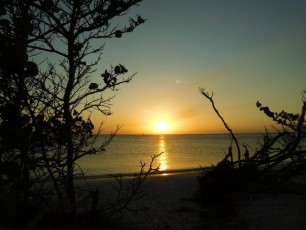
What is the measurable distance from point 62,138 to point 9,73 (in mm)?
1641

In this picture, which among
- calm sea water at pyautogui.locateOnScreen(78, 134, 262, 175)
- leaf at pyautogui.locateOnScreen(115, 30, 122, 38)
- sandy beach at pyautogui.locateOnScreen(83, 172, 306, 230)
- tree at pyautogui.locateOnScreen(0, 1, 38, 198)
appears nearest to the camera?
tree at pyautogui.locateOnScreen(0, 1, 38, 198)

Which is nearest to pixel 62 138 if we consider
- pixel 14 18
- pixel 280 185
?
pixel 14 18

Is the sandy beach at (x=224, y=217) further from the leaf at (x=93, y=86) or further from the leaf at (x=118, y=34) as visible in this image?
the leaf at (x=118, y=34)

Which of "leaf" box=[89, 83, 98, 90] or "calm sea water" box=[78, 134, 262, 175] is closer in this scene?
"leaf" box=[89, 83, 98, 90]

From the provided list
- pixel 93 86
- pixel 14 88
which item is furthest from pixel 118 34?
pixel 14 88

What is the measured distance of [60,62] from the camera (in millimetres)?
7434

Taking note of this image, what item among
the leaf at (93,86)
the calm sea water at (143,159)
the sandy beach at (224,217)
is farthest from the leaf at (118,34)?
the sandy beach at (224,217)

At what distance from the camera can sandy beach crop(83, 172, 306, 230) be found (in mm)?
8173

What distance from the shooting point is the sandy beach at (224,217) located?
8173mm

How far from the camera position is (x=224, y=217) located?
28.8 ft

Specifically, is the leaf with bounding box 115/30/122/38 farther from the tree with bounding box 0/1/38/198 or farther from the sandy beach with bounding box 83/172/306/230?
the sandy beach with bounding box 83/172/306/230

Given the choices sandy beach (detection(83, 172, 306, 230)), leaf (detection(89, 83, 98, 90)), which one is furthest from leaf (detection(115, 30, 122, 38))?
sandy beach (detection(83, 172, 306, 230))

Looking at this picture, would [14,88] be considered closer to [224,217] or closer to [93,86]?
[93,86]

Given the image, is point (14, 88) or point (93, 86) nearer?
point (14, 88)
